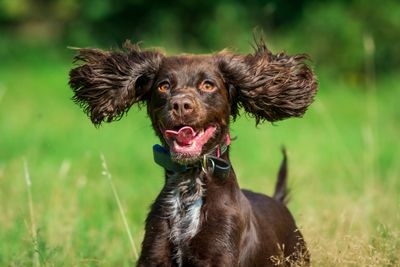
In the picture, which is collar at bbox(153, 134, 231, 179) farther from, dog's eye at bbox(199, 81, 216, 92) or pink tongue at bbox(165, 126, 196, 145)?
dog's eye at bbox(199, 81, 216, 92)

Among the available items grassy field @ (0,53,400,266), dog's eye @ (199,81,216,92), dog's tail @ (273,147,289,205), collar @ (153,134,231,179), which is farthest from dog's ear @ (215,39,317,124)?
dog's tail @ (273,147,289,205)

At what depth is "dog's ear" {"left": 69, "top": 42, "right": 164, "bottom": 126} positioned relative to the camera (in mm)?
5680

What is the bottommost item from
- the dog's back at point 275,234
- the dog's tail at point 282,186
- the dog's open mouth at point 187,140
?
the dog's back at point 275,234

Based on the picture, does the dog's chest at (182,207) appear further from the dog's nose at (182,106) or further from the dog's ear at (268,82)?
the dog's ear at (268,82)

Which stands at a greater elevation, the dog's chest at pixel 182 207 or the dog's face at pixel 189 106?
the dog's face at pixel 189 106

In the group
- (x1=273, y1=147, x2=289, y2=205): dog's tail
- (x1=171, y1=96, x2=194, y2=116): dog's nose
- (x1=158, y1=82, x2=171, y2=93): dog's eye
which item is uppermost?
(x1=158, y1=82, x2=171, y2=93): dog's eye

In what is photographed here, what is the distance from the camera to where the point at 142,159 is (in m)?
11.7

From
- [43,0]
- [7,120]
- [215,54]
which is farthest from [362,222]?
[43,0]

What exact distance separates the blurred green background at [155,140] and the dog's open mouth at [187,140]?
0.97 metres

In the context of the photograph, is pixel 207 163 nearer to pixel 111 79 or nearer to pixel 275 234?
pixel 275 234

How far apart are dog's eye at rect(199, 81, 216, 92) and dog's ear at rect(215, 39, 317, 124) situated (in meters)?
0.23

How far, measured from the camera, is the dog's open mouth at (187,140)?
5102 mm

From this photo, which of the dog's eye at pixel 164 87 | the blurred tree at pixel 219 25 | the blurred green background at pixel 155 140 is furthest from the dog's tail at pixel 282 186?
the blurred tree at pixel 219 25

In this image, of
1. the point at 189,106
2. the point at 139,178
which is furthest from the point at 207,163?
the point at 139,178
